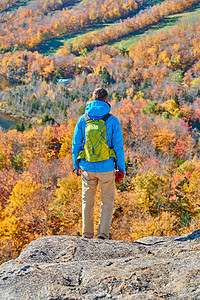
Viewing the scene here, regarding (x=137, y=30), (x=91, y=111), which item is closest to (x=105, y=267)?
(x=91, y=111)

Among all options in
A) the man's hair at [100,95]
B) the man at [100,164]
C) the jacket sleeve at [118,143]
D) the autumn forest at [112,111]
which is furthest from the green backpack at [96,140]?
the autumn forest at [112,111]

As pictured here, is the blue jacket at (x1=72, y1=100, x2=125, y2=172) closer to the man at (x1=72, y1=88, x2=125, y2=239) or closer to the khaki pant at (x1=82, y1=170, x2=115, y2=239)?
the man at (x1=72, y1=88, x2=125, y2=239)

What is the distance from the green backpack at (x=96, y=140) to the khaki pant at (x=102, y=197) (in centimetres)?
37

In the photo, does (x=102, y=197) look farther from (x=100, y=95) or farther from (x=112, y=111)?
(x=112, y=111)

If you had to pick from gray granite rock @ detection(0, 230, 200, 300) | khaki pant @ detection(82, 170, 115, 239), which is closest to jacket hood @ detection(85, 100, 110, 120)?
khaki pant @ detection(82, 170, 115, 239)

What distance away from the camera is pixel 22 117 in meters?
89.5

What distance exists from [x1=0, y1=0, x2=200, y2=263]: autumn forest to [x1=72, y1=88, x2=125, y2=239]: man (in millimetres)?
13858

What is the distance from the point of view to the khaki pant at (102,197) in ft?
16.5

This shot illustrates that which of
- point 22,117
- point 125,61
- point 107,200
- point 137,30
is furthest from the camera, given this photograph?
point 137,30

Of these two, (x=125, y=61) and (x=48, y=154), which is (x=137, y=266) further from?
(x=125, y=61)

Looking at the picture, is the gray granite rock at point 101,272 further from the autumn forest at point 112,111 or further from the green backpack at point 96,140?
the autumn forest at point 112,111

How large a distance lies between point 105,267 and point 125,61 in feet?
433

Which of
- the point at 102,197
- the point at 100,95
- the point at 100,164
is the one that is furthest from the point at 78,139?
the point at 102,197

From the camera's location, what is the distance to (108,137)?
16.3ft
